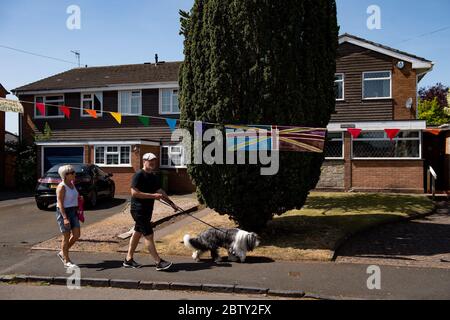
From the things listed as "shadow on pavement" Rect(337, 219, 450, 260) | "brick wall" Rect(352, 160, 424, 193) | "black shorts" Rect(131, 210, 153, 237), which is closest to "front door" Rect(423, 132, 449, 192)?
"brick wall" Rect(352, 160, 424, 193)

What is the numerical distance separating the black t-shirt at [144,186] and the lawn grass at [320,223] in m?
1.65

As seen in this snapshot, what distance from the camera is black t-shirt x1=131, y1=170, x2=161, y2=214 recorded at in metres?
7.31

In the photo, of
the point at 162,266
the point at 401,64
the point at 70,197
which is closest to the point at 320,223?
the point at 162,266

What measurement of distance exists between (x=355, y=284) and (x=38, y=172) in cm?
1868

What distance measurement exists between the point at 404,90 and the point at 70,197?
16.2 meters

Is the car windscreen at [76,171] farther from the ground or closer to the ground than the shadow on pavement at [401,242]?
farther from the ground

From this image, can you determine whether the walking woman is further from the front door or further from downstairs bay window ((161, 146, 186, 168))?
the front door

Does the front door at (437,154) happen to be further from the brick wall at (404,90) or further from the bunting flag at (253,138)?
the bunting flag at (253,138)

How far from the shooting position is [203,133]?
29.7ft

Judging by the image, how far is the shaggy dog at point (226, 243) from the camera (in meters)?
7.83

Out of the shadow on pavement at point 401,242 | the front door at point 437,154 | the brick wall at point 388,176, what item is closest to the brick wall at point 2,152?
the brick wall at point 388,176

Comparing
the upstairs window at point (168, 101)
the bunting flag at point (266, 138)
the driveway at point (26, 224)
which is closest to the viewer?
the bunting flag at point (266, 138)

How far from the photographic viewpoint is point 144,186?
289 inches

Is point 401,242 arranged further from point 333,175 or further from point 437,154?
point 437,154
